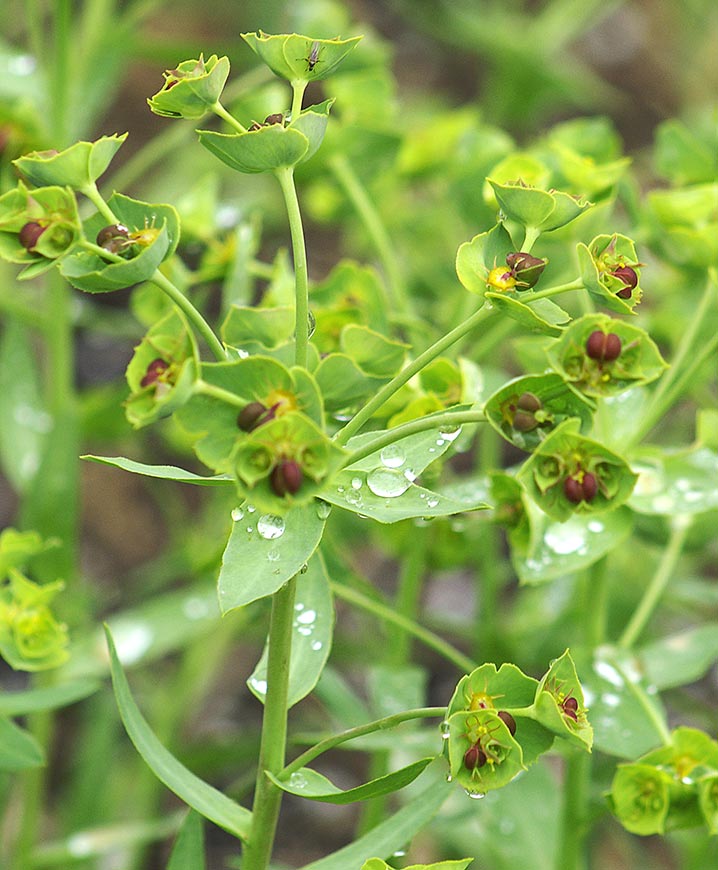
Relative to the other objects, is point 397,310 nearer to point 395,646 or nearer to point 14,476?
point 395,646

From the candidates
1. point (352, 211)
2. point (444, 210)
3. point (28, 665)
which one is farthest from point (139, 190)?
point (28, 665)

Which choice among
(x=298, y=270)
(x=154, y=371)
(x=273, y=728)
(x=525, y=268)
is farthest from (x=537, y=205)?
(x=273, y=728)

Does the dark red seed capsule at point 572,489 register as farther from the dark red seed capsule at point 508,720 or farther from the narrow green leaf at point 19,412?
the narrow green leaf at point 19,412

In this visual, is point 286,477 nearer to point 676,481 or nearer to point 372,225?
point 676,481

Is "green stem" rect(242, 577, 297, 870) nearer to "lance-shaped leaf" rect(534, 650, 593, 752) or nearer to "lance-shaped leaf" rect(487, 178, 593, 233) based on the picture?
"lance-shaped leaf" rect(534, 650, 593, 752)

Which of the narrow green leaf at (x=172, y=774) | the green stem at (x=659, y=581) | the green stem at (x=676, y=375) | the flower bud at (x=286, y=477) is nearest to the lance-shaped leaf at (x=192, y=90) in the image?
the flower bud at (x=286, y=477)

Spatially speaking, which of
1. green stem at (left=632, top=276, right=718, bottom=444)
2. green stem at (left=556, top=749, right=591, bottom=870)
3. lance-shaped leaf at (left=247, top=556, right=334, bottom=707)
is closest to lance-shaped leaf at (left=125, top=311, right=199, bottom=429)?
lance-shaped leaf at (left=247, top=556, right=334, bottom=707)
